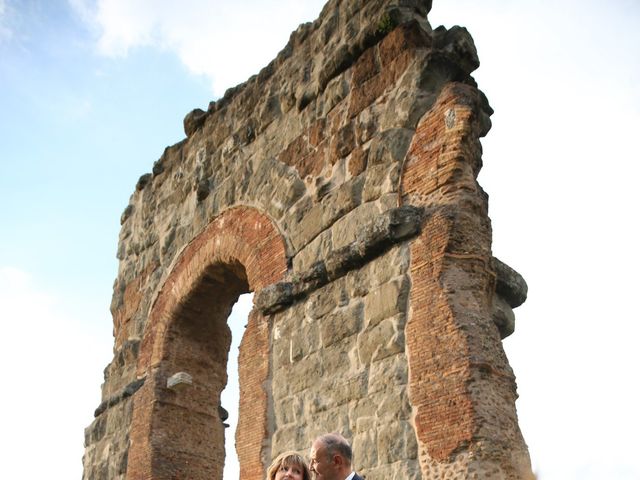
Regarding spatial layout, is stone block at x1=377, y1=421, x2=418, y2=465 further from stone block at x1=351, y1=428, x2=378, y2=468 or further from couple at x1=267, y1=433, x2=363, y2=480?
couple at x1=267, y1=433, x2=363, y2=480

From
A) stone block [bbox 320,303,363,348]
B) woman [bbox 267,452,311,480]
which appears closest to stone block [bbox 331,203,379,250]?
stone block [bbox 320,303,363,348]

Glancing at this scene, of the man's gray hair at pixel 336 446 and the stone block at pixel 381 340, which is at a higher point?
A: the stone block at pixel 381 340

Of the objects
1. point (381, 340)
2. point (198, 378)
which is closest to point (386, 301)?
point (381, 340)

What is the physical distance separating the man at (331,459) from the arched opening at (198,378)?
375cm

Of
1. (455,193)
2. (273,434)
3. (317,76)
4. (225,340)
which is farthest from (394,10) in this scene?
(225,340)

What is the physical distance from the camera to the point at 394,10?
557 centimetres

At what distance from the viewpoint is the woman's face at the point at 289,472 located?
310cm

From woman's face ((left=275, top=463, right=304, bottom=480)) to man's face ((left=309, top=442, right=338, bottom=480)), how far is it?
0.10 meters

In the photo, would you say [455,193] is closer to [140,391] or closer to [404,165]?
[404,165]

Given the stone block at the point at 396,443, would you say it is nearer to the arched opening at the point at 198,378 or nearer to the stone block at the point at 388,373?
the stone block at the point at 388,373

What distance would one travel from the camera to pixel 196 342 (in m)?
7.43


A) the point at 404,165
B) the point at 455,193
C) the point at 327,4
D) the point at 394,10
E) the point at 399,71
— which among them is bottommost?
the point at 455,193

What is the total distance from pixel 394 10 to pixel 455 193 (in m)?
1.70

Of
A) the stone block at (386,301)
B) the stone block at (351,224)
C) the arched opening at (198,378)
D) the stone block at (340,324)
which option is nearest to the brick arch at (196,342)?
the arched opening at (198,378)
